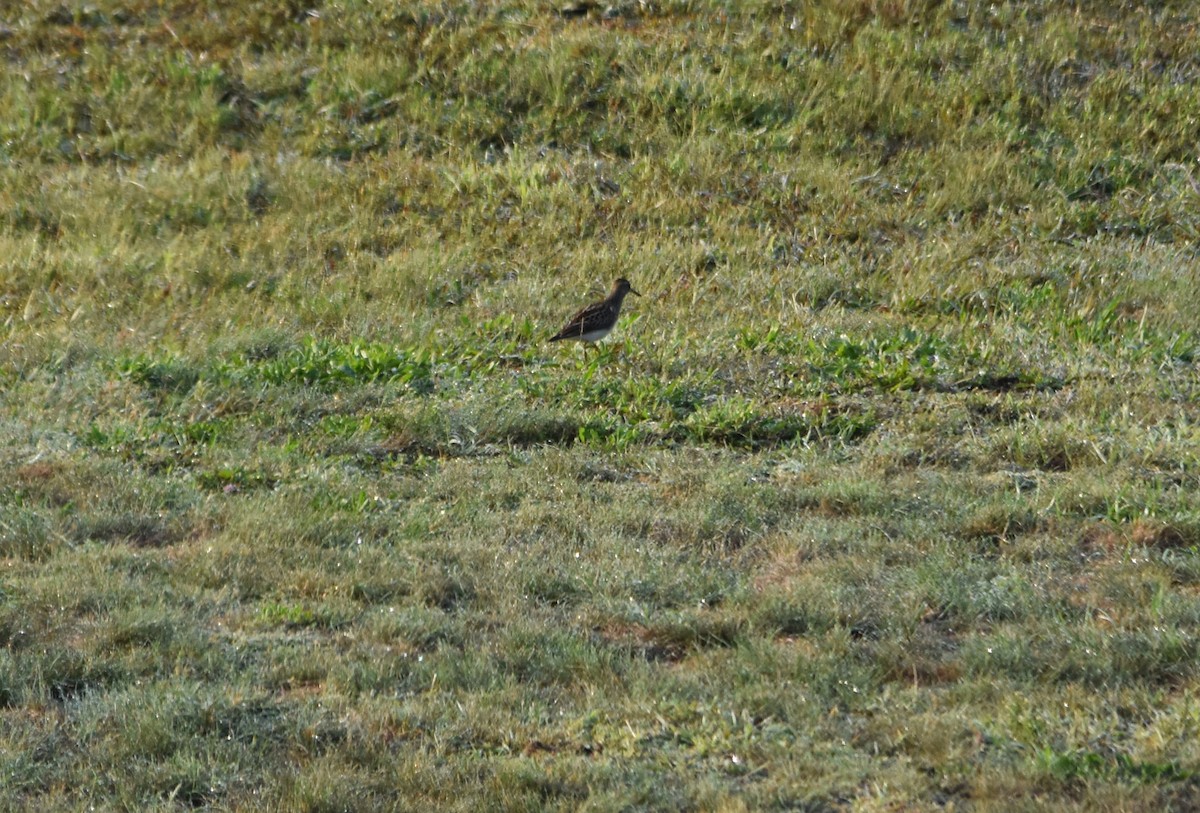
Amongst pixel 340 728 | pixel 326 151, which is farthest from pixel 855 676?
pixel 326 151

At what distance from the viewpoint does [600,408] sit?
9.01 m

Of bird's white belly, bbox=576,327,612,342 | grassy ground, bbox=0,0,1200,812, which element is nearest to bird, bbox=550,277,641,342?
bird's white belly, bbox=576,327,612,342

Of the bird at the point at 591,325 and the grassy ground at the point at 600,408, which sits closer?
the grassy ground at the point at 600,408

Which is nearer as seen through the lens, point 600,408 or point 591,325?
point 600,408

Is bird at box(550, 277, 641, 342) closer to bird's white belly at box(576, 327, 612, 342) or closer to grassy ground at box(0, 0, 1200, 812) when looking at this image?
bird's white belly at box(576, 327, 612, 342)

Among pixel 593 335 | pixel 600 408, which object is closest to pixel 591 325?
pixel 593 335

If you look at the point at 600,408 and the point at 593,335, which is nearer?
the point at 600,408

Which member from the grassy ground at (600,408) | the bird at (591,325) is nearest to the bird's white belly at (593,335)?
the bird at (591,325)

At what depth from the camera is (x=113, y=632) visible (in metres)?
5.56

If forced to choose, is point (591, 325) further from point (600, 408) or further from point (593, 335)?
point (600, 408)

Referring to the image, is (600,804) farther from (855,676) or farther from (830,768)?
(855,676)

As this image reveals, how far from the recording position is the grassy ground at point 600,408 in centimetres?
480

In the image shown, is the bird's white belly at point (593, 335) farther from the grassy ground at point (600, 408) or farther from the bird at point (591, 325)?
the grassy ground at point (600, 408)

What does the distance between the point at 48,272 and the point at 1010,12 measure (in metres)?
10.6
